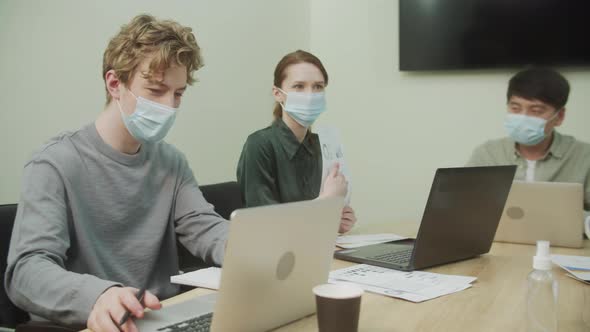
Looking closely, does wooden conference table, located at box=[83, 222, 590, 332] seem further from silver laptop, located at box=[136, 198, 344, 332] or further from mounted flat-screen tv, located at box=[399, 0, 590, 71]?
mounted flat-screen tv, located at box=[399, 0, 590, 71]

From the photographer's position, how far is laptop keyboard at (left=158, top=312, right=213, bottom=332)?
926 millimetres

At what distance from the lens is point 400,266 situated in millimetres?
1382

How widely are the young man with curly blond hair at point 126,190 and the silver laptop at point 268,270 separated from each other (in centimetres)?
34

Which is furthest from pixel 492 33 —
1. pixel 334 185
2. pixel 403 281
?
pixel 403 281

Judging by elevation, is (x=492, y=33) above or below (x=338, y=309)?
above

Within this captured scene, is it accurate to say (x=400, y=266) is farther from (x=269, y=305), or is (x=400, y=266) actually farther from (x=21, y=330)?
(x=21, y=330)

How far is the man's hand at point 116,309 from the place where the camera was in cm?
91

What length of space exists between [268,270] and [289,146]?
4.75 feet

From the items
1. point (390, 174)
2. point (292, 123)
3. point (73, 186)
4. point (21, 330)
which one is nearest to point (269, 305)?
point (21, 330)

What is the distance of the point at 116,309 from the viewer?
93 cm

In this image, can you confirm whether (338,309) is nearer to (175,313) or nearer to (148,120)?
(175,313)

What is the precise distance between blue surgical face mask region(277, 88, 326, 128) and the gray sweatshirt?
2.69ft

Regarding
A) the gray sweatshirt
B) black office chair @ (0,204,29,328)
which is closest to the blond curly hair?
the gray sweatshirt

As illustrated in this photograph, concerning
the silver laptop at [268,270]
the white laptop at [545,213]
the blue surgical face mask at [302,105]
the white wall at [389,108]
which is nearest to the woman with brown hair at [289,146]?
the blue surgical face mask at [302,105]
